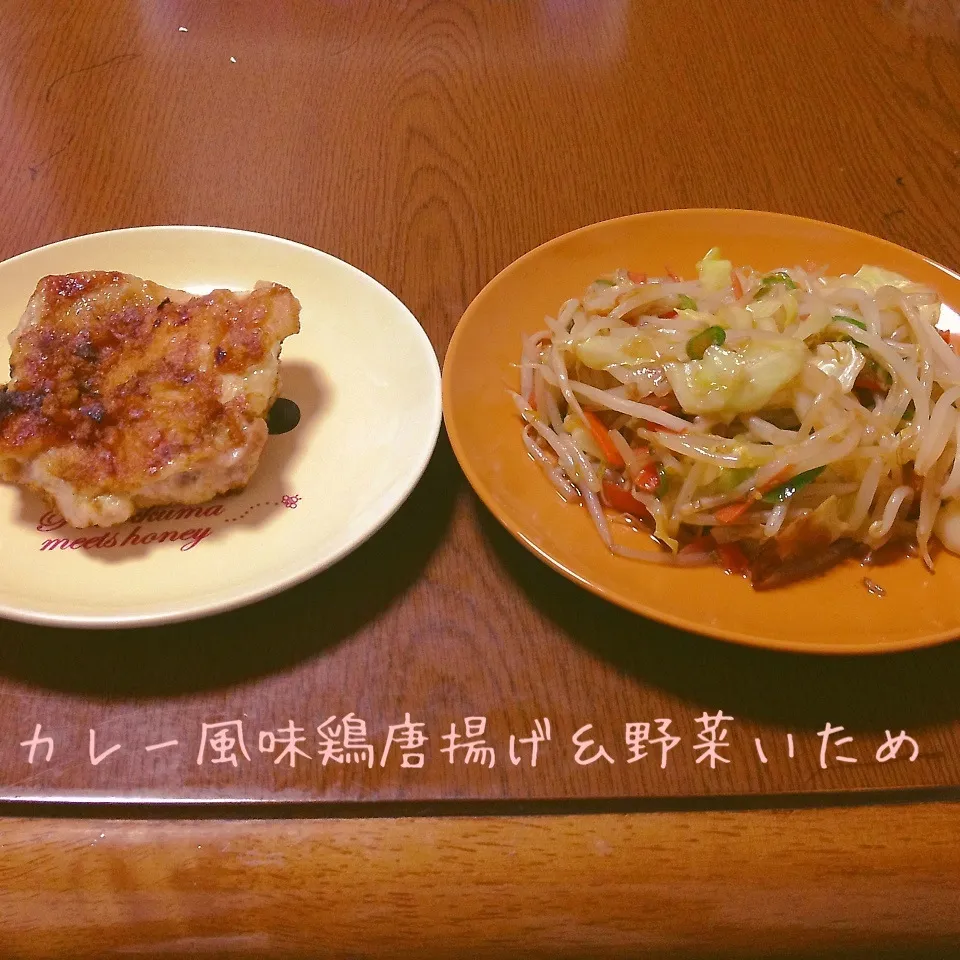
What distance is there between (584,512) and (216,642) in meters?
0.65

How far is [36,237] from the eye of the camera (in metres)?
1.98

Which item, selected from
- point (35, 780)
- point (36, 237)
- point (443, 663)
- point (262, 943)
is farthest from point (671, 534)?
point (36, 237)

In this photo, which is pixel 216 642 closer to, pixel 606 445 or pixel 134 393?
pixel 134 393

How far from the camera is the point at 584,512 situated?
1414 mm

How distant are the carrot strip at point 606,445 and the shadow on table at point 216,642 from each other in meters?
0.39

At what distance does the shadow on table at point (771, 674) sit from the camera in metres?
1.24

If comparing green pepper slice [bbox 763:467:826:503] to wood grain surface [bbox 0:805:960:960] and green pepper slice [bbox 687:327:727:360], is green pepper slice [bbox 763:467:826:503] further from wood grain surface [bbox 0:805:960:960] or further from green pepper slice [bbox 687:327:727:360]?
wood grain surface [bbox 0:805:960:960]

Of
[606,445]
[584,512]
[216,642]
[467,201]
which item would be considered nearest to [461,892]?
[216,642]

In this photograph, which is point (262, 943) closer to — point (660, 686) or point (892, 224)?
point (660, 686)

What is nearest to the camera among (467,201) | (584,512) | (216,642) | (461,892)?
(461,892)

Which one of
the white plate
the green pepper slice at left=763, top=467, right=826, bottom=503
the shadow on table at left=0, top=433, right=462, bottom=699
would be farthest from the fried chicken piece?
the green pepper slice at left=763, top=467, right=826, bottom=503

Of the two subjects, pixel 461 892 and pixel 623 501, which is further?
pixel 623 501

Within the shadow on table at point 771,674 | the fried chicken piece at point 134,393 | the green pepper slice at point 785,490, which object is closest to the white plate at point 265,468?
the fried chicken piece at point 134,393

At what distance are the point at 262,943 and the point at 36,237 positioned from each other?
68.7 inches
